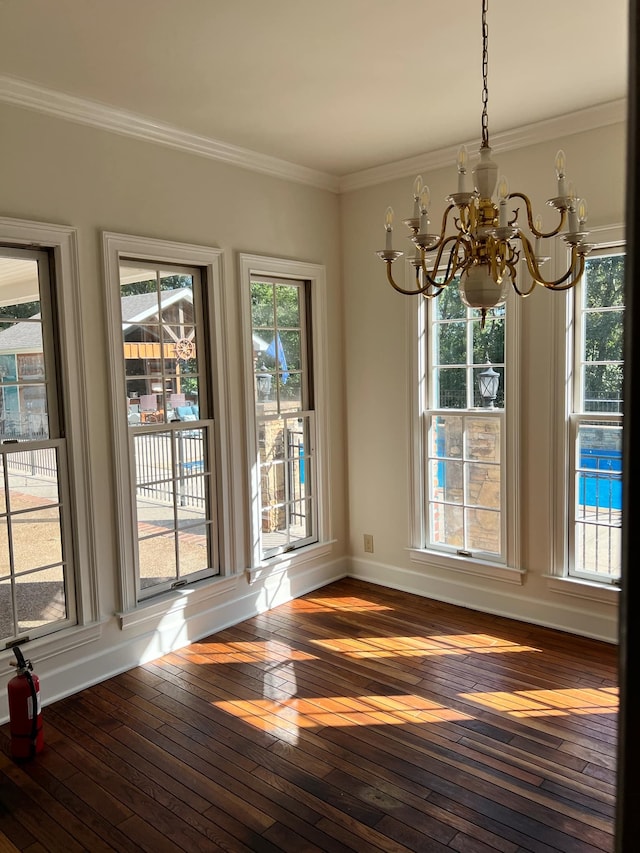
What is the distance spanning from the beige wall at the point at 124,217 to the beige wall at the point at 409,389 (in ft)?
1.63

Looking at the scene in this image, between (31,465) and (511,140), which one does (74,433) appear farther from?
(511,140)

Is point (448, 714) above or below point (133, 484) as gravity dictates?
below

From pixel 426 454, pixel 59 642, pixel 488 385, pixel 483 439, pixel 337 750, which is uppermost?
pixel 488 385

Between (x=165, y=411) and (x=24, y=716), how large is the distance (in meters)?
1.77

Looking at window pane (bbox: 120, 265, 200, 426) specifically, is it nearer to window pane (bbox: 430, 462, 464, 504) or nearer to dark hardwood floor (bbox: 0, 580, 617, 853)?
dark hardwood floor (bbox: 0, 580, 617, 853)

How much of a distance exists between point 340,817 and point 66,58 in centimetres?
338

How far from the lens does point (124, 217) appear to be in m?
3.59

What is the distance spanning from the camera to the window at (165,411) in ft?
12.0

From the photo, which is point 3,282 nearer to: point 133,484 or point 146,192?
point 146,192

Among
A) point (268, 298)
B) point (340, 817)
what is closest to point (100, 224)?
point (268, 298)

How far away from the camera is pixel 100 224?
3484 mm

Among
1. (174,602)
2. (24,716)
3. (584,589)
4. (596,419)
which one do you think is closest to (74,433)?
(174,602)

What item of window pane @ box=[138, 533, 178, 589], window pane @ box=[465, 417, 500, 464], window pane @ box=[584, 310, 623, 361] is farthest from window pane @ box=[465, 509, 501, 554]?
window pane @ box=[138, 533, 178, 589]

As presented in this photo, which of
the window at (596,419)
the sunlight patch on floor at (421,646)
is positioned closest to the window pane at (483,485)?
the window at (596,419)
